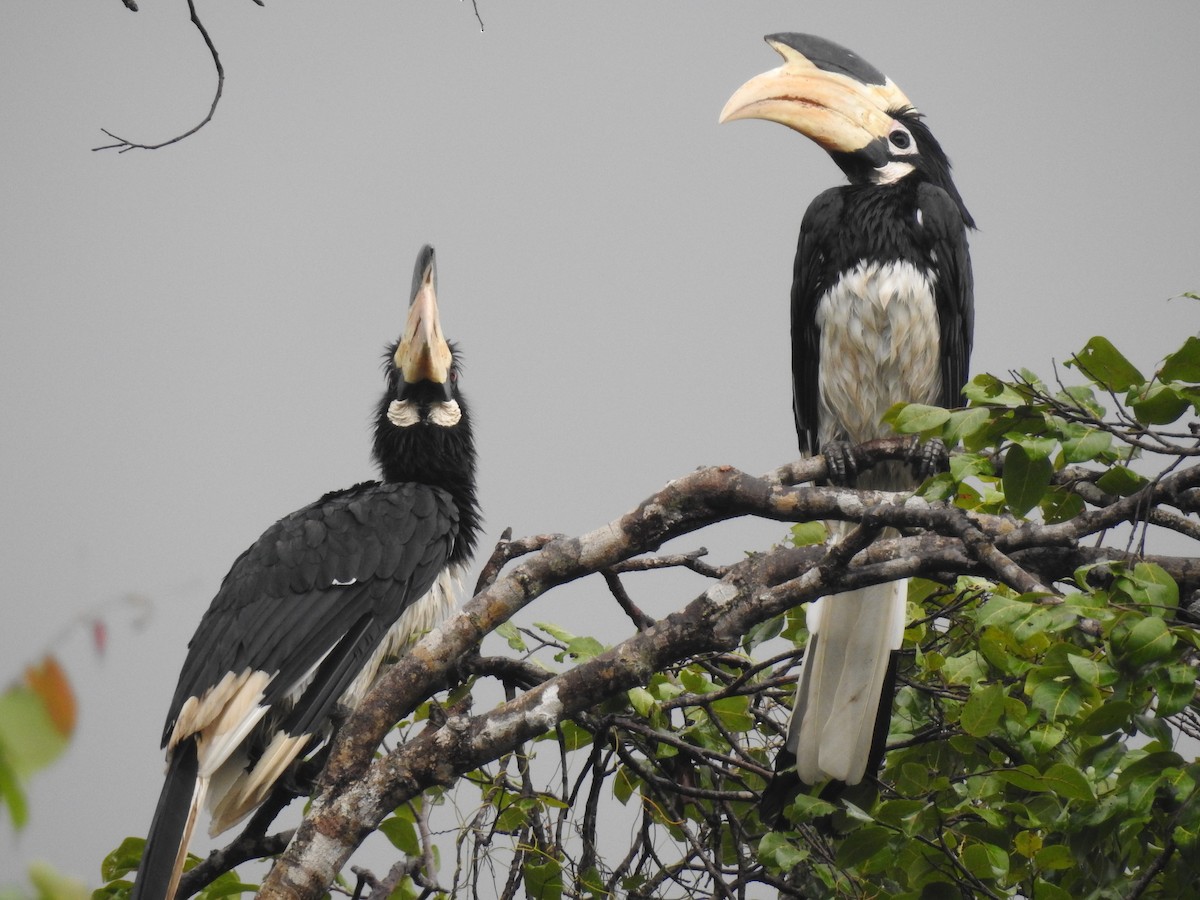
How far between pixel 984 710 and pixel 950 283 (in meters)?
1.40

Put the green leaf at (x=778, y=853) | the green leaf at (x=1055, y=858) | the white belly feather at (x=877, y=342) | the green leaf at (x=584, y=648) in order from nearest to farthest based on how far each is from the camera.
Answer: the green leaf at (x=1055, y=858), the green leaf at (x=778, y=853), the green leaf at (x=584, y=648), the white belly feather at (x=877, y=342)

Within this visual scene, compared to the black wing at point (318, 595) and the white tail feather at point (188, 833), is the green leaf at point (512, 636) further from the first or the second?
the white tail feather at point (188, 833)

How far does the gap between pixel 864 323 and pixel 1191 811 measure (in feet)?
5.03

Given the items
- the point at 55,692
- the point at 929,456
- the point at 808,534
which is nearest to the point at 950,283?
the point at 929,456

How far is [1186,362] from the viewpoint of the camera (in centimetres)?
135

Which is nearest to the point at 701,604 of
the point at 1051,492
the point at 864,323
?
the point at 1051,492

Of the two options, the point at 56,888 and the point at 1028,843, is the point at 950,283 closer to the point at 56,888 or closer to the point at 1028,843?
the point at 1028,843

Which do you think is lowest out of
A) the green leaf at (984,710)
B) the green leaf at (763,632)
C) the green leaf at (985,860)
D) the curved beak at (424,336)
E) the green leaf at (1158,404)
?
the green leaf at (985,860)

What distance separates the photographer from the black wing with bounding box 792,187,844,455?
9.05ft

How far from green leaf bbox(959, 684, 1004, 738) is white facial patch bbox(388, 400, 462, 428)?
179 cm

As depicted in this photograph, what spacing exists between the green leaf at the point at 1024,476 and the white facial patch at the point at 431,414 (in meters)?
1.85

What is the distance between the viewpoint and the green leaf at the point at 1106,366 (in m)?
1.39

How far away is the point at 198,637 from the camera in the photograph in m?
2.51

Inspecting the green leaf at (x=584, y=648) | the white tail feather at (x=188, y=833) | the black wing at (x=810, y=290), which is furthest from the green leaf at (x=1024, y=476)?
the white tail feather at (x=188, y=833)
